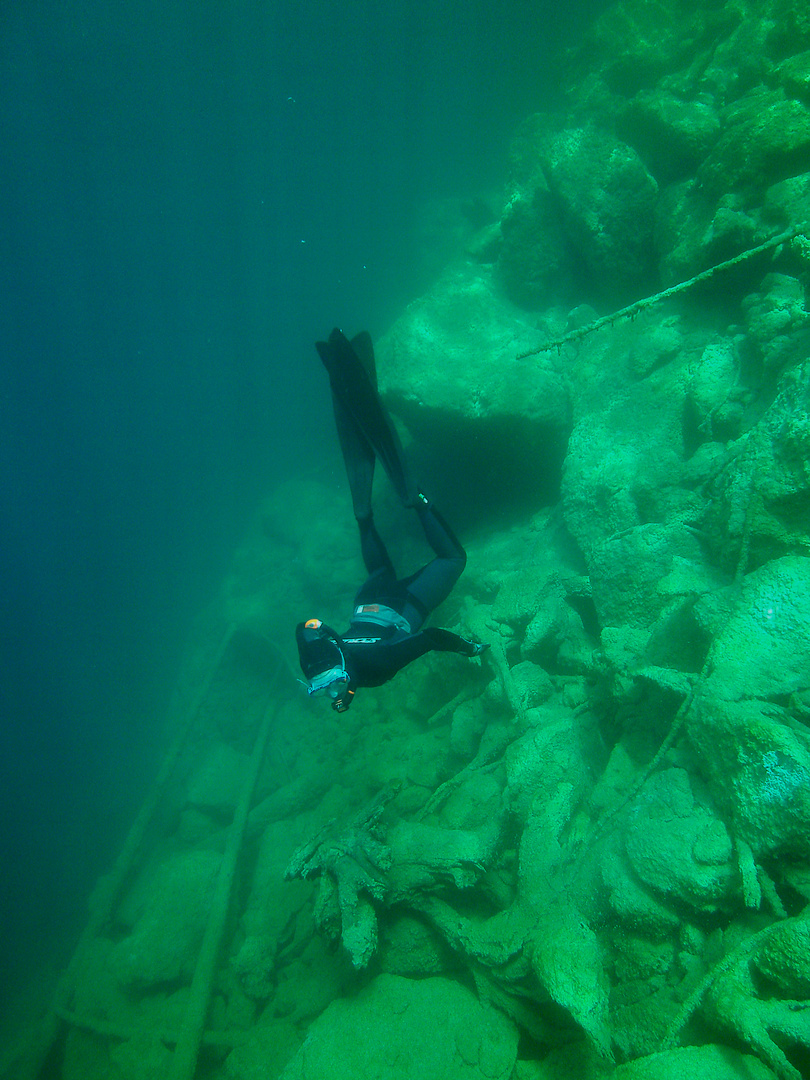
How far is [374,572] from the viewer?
5137 millimetres

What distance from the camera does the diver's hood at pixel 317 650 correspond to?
3543 mm

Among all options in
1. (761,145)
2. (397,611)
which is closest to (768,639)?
(397,611)

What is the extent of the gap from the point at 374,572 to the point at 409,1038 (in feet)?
11.9

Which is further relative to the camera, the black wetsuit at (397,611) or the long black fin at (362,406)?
the long black fin at (362,406)

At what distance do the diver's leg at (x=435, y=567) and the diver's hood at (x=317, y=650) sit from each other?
135 cm

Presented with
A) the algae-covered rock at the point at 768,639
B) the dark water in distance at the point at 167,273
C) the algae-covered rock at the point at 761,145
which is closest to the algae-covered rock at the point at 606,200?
the algae-covered rock at the point at 761,145

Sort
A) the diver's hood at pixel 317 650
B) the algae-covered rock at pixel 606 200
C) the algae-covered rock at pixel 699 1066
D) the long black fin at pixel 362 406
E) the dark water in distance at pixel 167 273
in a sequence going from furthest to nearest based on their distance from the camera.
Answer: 1. the dark water in distance at pixel 167 273
2. the algae-covered rock at pixel 606 200
3. the long black fin at pixel 362 406
4. the diver's hood at pixel 317 650
5. the algae-covered rock at pixel 699 1066

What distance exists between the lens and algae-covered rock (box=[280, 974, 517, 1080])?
2807 mm

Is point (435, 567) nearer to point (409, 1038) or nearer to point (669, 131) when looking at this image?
point (409, 1038)

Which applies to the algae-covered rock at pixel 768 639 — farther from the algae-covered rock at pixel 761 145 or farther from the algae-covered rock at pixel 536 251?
the algae-covered rock at pixel 536 251

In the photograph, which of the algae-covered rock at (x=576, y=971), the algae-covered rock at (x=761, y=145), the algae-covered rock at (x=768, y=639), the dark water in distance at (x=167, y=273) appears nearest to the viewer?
the algae-covered rock at (x=576, y=971)

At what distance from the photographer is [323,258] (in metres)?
38.2

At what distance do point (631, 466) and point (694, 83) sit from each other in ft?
21.6

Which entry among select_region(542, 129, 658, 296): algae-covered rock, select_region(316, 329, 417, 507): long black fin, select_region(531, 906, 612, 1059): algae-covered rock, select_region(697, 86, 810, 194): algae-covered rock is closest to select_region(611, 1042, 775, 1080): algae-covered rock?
select_region(531, 906, 612, 1059): algae-covered rock
